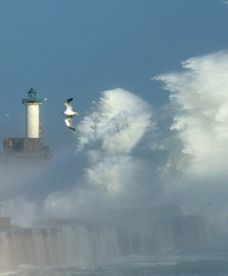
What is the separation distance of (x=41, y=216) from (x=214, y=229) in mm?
5615


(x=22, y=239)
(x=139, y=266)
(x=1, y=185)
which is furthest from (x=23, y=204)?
(x=139, y=266)

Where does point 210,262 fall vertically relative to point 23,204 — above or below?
below

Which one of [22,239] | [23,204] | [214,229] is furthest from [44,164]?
[22,239]

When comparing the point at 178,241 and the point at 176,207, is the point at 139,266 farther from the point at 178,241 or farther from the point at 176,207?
the point at 176,207

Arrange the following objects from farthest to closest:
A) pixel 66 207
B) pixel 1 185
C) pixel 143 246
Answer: pixel 1 185
pixel 66 207
pixel 143 246

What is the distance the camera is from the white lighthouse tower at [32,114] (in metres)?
46.9

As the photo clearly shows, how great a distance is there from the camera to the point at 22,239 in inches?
1240

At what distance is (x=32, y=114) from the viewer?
154 ft

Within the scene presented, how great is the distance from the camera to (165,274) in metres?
27.6

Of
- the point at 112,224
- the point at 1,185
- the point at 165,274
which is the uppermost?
the point at 1,185

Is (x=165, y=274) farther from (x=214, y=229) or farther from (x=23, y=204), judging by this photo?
(x=23, y=204)

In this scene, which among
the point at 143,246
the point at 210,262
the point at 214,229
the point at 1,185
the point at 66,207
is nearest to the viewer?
the point at 210,262

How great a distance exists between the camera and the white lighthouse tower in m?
46.9

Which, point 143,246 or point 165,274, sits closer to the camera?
point 165,274
